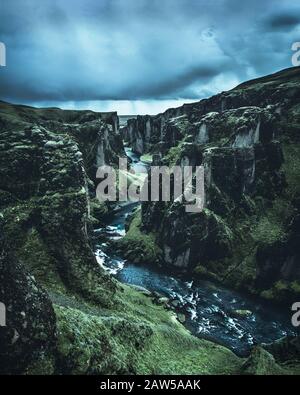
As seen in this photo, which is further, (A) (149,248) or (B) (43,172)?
(A) (149,248)

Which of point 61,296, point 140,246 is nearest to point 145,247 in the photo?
point 140,246

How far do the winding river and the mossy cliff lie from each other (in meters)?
11.6

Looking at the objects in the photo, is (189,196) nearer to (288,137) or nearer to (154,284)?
(154,284)

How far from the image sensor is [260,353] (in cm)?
4100

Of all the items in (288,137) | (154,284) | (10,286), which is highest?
(288,137)

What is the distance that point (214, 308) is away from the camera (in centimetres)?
8919

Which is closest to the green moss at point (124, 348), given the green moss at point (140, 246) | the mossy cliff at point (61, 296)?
the mossy cliff at point (61, 296)

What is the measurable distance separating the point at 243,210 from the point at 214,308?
4288cm

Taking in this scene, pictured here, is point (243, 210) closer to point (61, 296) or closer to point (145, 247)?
point (145, 247)

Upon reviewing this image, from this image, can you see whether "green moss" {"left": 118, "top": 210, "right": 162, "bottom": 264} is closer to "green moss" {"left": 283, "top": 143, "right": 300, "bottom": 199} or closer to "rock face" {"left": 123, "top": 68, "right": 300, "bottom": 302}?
"rock face" {"left": 123, "top": 68, "right": 300, "bottom": 302}

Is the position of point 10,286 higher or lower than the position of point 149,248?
higher
